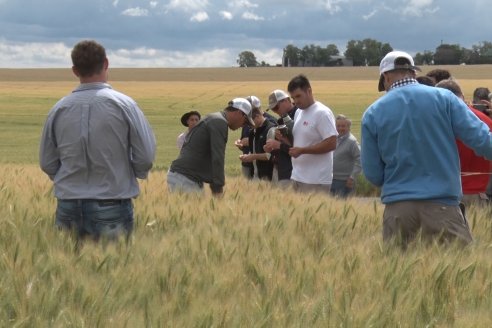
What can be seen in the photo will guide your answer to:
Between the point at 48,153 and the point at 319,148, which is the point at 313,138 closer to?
the point at 319,148

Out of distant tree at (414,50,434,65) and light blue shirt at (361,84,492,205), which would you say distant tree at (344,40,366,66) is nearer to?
distant tree at (414,50,434,65)

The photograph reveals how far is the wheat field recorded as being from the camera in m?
2.86

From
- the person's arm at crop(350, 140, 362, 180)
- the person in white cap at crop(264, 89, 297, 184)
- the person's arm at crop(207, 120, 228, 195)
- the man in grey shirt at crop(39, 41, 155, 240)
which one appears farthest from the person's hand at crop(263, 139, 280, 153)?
the man in grey shirt at crop(39, 41, 155, 240)

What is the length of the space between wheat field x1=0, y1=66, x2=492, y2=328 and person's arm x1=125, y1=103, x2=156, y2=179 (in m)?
0.41

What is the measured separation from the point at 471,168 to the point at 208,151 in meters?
1.94

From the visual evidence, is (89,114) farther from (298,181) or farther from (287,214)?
(298,181)

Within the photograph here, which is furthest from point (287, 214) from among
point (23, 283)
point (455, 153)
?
point (23, 283)

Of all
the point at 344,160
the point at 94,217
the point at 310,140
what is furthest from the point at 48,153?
the point at 344,160

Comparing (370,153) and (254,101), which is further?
(254,101)

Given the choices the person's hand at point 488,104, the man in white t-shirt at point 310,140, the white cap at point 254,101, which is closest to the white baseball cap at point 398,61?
the man in white t-shirt at point 310,140

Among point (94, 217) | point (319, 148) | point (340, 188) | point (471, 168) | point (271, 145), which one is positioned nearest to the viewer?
point (94, 217)

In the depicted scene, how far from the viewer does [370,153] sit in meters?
4.73

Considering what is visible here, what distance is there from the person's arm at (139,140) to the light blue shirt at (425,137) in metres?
1.24

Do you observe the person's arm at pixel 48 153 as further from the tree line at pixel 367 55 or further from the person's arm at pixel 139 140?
the tree line at pixel 367 55
